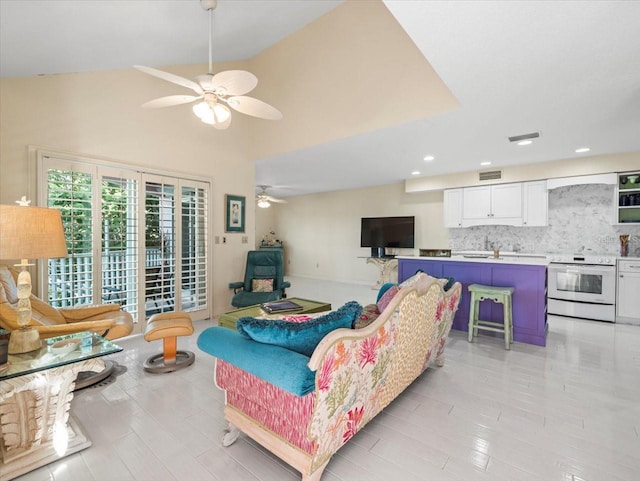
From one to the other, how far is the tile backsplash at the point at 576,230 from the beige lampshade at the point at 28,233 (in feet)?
20.5

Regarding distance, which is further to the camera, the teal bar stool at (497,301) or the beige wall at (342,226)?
the beige wall at (342,226)

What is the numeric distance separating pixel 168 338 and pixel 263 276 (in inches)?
76.7

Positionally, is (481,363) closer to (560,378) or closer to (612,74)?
(560,378)

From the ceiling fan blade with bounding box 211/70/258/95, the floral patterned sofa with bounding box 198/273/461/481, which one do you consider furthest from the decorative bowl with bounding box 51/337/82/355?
the ceiling fan blade with bounding box 211/70/258/95

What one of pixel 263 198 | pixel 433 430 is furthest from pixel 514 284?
pixel 263 198

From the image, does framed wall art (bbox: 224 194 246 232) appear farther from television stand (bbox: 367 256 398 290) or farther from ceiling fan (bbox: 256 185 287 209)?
television stand (bbox: 367 256 398 290)

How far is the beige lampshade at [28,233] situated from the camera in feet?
5.38

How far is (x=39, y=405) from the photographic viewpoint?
1.65m

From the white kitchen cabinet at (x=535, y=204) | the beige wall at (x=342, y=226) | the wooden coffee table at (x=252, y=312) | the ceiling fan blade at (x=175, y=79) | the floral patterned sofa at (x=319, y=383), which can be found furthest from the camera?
the beige wall at (x=342, y=226)

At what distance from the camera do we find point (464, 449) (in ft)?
5.65

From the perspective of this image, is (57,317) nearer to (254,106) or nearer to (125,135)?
(125,135)

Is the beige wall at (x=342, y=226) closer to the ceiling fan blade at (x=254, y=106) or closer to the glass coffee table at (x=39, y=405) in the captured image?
the ceiling fan blade at (x=254, y=106)

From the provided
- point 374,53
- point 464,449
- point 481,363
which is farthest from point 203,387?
point 374,53

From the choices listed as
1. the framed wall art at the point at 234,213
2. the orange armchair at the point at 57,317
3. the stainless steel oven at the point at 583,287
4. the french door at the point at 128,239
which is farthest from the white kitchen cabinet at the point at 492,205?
the orange armchair at the point at 57,317
